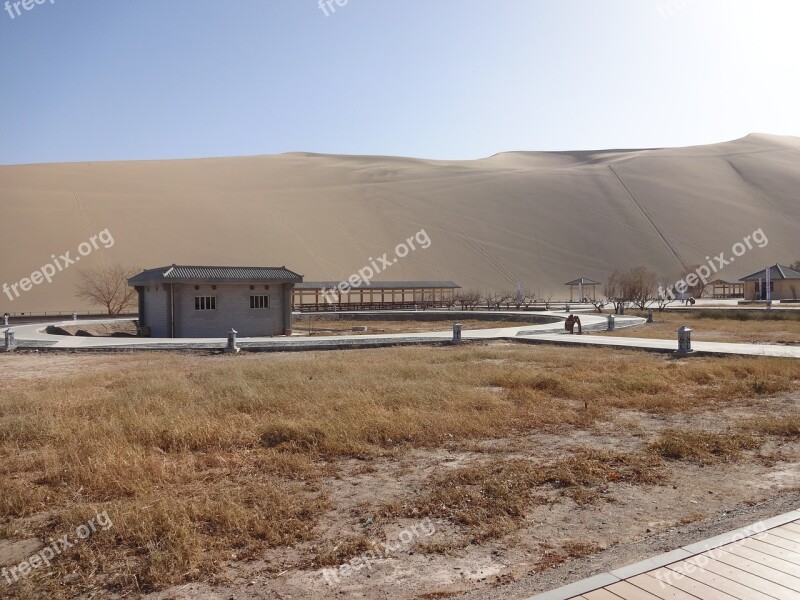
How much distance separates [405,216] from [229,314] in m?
66.6

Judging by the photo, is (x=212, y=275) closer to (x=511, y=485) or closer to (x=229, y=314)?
(x=229, y=314)

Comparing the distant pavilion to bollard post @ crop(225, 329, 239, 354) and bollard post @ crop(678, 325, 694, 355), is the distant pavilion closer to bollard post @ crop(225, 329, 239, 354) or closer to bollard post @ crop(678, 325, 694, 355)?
bollard post @ crop(678, 325, 694, 355)

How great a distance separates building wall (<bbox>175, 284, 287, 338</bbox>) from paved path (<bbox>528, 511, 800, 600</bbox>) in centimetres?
2723

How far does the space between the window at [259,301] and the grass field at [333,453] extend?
16.1 metres

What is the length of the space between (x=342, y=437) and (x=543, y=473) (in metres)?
2.78

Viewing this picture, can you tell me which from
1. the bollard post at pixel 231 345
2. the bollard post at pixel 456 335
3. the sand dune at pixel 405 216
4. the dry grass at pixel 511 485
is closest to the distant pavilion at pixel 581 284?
the sand dune at pixel 405 216

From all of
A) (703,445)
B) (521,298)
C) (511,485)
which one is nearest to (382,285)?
(521,298)

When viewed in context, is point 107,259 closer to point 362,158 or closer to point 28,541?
point 28,541

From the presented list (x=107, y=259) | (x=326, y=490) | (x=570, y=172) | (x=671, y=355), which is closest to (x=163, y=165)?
(x=107, y=259)

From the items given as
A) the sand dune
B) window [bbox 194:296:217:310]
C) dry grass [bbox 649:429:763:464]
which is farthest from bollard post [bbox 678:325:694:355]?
the sand dune

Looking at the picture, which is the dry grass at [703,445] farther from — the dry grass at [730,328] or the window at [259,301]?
the window at [259,301]

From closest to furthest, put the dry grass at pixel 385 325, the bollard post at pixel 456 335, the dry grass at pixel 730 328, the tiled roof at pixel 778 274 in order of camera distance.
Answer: the bollard post at pixel 456 335 < the dry grass at pixel 730 328 < the dry grass at pixel 385 325 < the tiled roof at pixel 778 274

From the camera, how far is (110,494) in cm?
637

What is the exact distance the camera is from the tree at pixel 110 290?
4814 cm
